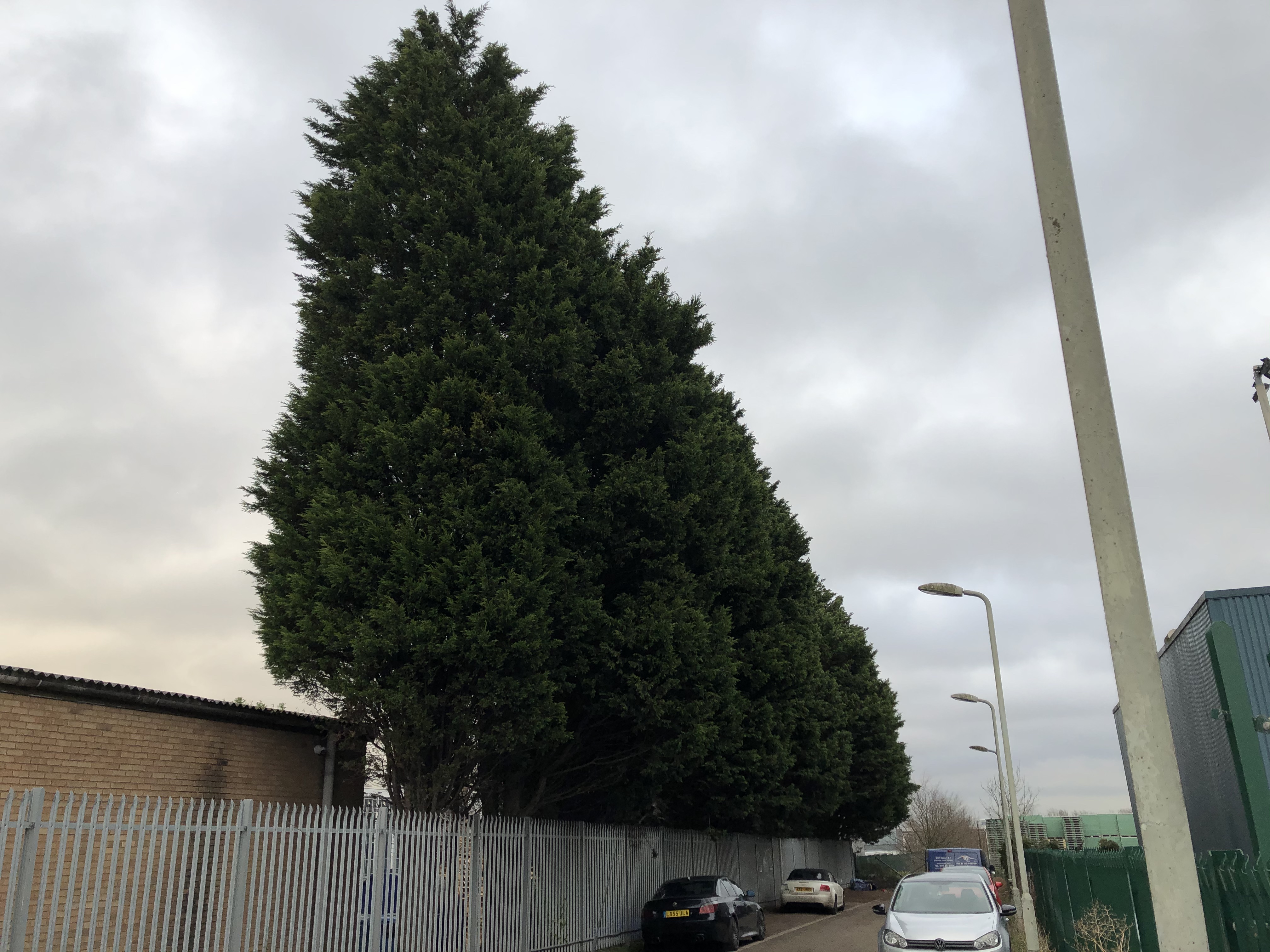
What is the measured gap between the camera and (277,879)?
35.2 ft

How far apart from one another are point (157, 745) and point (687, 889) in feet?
34.6

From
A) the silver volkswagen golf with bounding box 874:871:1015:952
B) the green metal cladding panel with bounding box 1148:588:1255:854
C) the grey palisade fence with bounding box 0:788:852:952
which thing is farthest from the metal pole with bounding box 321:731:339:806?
the green metal cladding panel with bounding box 1148:588:1255:854

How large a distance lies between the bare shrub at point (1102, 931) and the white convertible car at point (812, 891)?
22.0 m

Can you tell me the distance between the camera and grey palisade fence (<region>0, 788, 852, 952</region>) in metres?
8.62

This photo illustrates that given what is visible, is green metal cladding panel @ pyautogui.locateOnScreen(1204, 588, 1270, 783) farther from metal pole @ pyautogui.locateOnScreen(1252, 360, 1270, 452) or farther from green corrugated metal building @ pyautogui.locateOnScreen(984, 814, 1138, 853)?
green corrugated metal building @ pyautogui.locateOnScreen(984, 814, 1138, 853)

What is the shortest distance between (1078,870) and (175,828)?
12531 millimetres

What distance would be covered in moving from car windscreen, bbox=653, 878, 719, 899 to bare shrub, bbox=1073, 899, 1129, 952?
25.9ft

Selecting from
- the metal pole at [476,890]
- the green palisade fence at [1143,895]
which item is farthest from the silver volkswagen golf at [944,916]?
the metal pole at [476,890]

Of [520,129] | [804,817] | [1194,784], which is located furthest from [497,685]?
[804,817]

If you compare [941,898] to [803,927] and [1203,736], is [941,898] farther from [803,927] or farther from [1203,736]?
[803,927]

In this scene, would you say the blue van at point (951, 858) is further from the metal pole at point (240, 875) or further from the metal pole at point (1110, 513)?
the metal pole at point (1110, 513)

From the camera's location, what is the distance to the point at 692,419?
1742cm

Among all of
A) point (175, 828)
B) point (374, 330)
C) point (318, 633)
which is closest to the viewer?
point (175, 828)

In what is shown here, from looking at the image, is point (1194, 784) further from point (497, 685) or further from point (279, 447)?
point (279, 447)
